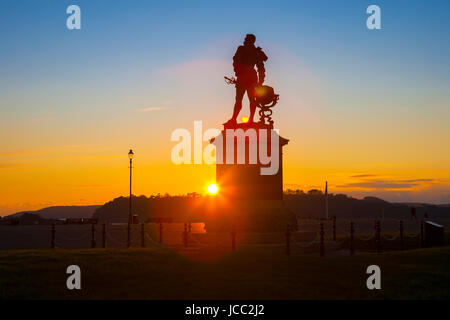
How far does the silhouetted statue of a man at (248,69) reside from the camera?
26000mm

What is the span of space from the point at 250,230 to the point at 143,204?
66.2 meters

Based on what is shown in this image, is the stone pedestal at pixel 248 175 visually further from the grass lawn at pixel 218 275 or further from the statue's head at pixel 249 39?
the grass lawn at pixel 218 275

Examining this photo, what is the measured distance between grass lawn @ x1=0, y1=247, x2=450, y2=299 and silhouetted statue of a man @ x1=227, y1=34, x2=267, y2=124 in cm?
721

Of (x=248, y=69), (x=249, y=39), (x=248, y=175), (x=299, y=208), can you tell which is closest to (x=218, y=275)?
(x=248, y=175)

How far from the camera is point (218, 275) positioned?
53.9 feet

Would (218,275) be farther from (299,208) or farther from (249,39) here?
(299,208)

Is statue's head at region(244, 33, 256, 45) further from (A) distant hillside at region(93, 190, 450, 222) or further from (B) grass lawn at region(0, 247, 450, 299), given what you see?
(A) distant hillside at region(93, 190, 450, 222)

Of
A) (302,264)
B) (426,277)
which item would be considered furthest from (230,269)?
(426,277)

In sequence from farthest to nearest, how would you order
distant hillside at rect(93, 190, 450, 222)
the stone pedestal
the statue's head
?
distant hillside at rect(93, 190, 450, 222) < the statue's head < the stone pedestal

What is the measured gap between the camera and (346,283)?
1538 centimetres

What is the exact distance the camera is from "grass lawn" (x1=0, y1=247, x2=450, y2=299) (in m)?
14.2

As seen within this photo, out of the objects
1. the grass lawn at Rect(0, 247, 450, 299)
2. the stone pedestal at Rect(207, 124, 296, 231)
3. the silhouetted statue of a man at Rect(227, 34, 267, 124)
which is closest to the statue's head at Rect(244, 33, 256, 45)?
the silhouetted statue of a man at Rect(227, 34, 267, 124)

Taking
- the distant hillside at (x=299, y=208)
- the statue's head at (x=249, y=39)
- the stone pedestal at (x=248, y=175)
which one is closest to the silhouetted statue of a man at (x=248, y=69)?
the statue's head at (x=249, y=39)

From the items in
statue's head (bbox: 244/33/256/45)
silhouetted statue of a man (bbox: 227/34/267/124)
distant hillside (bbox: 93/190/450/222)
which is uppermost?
statue's head (bbox: 244/33/256/45)
